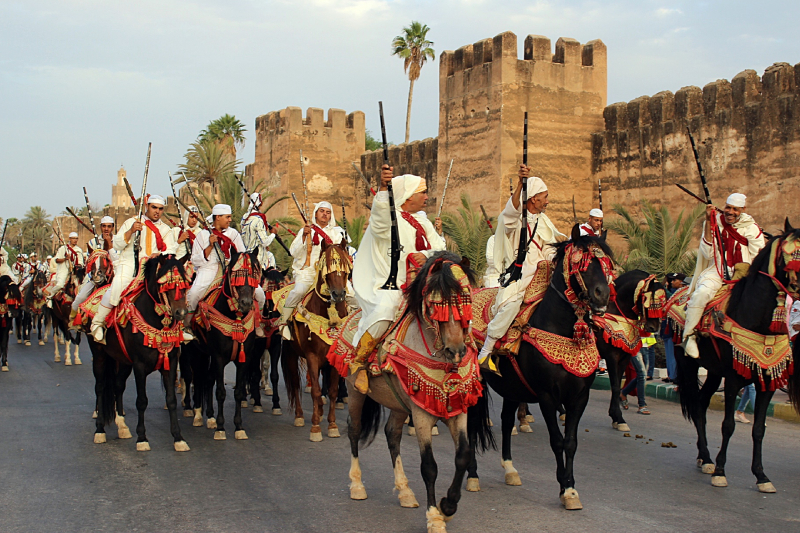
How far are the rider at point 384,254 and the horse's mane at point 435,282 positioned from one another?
423 millimetres

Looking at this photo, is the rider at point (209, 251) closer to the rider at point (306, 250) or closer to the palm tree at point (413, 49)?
the rider at point (306, 250)

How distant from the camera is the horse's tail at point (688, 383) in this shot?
8359mm

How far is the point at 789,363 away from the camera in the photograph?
7.35 metres

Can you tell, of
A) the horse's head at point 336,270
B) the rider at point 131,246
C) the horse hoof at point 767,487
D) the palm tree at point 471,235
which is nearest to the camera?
the horse hoof at point 767,487

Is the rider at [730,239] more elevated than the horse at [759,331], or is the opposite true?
the rider at [730,239]

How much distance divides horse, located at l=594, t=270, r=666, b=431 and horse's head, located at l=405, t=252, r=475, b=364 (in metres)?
4.73

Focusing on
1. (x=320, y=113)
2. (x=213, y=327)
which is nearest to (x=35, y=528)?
(x=213, y=327)

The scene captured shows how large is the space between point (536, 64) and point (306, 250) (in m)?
15.4

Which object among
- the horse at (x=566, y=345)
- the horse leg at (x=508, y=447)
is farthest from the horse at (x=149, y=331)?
the horse at (x=566, y=345)

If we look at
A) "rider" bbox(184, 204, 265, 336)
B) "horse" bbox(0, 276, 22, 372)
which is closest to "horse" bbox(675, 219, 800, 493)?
"rider" bbox(184, 204, 265, 336)

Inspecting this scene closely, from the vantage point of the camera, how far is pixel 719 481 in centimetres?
715

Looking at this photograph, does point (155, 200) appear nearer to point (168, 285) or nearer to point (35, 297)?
point (168, 285)

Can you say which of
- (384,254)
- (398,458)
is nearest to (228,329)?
(384,254)

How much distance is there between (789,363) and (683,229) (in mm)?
12605
